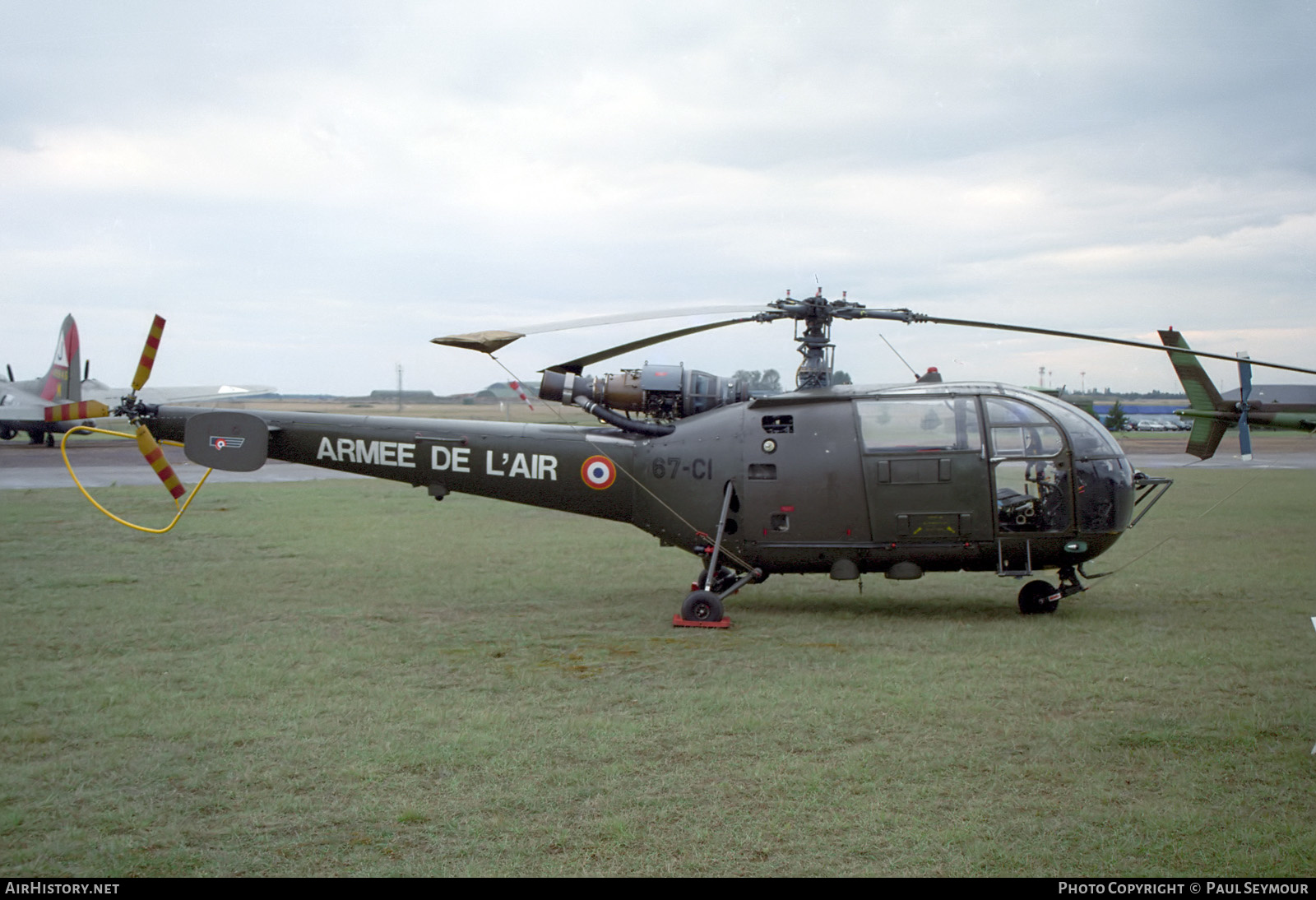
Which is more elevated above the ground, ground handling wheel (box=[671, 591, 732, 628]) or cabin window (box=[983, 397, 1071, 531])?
cabin window (box=[983, 397, 1071, 531])

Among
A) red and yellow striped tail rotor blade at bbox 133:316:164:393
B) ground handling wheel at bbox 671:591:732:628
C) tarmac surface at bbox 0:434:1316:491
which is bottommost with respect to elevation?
ground handling wheel at bbox 671:591:732:628

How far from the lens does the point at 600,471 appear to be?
11211 millimetres

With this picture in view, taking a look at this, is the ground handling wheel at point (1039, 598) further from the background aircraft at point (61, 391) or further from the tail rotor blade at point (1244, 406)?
the background aircraft at point (61, 391)

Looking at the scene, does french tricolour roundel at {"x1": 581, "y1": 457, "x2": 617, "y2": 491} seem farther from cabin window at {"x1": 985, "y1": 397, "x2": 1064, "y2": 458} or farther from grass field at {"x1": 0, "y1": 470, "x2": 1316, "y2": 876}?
cabin window at {"x1": 985, "y1": 397, "x2": 1064, "y2": 458}

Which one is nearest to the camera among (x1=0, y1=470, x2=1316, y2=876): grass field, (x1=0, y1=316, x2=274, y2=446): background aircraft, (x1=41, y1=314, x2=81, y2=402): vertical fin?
(x1=0, y1=470, x2=1316, y2=876): grass field

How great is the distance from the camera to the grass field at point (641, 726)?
4.75 metres

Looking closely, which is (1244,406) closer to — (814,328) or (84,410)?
(814,328)

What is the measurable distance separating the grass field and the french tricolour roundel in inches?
58.9

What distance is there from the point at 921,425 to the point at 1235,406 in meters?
5.02

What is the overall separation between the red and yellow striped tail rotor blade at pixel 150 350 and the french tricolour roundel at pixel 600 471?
5.11 metres

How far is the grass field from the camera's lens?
4754 mm

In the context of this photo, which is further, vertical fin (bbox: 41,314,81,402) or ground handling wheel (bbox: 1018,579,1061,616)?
vertical fin (bbox: 41,314,81,402)

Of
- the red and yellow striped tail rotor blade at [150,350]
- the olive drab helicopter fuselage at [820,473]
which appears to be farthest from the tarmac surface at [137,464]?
the olive drab helicopter fuselage at [820,473]

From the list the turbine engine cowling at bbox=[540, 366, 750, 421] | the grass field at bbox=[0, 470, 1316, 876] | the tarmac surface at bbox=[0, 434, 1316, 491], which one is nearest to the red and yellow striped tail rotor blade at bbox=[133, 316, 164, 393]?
the grass field at bbox=[0, 470, 1316, 876]
